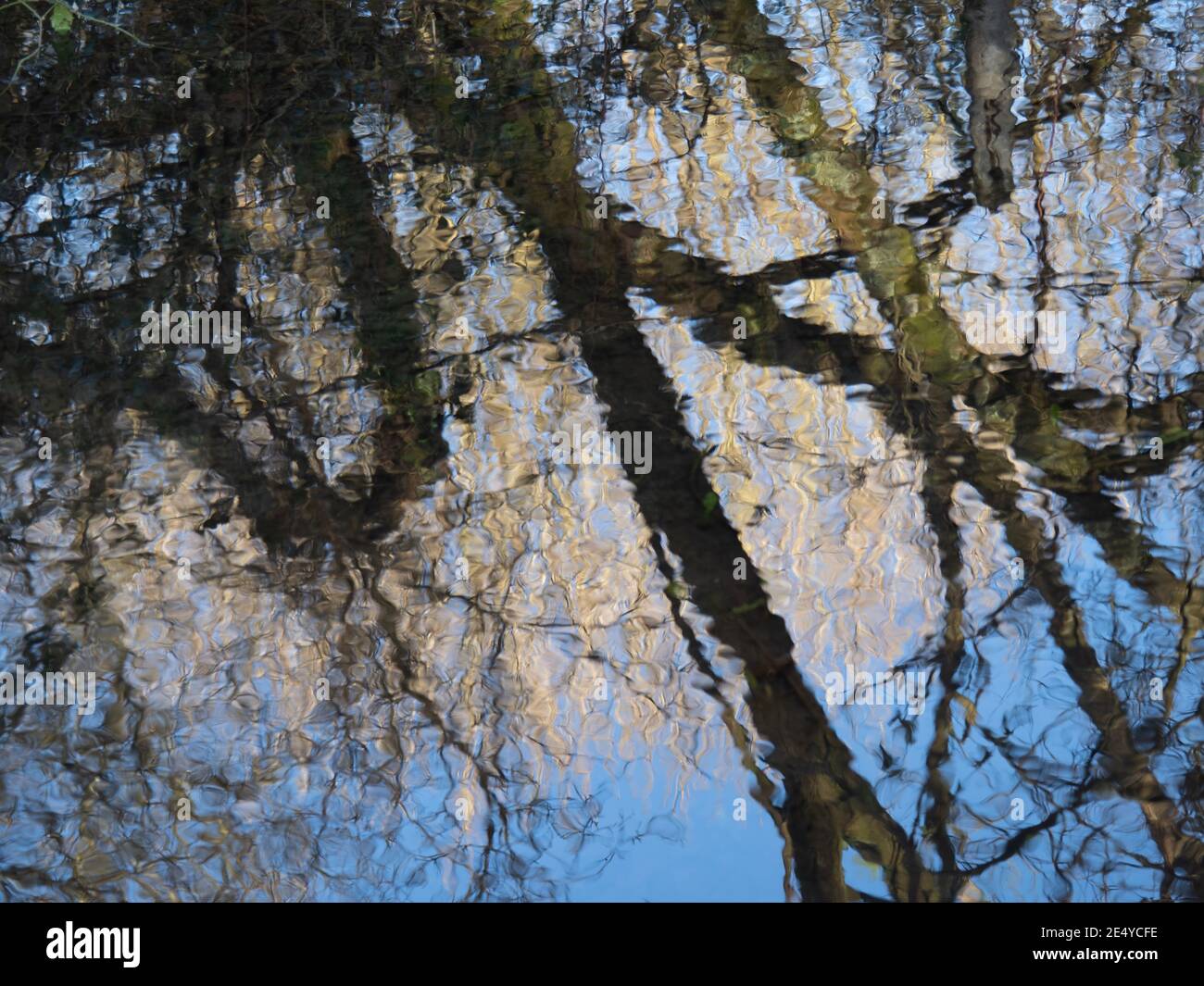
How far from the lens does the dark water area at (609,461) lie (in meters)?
2.25

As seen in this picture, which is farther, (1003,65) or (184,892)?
(1003,65)

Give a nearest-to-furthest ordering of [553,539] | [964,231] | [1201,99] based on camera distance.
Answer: [553,539] → [964,231] → [1201,99]

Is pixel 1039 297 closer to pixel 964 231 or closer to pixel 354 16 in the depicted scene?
pixel 964 231

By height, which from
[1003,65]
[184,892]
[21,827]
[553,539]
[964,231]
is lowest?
[184,892]

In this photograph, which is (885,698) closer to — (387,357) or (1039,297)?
(1039,297)

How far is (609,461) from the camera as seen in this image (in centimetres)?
298

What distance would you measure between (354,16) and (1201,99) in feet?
10.0

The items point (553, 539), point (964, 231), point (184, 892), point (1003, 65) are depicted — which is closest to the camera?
point (184, 892)

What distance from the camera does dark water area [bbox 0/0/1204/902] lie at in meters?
2.25

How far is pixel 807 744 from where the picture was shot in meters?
2.31

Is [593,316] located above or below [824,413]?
above

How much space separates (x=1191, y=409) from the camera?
2.94m

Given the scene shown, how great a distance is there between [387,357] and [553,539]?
84cm

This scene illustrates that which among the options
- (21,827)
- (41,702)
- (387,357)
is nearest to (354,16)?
(387,357)
